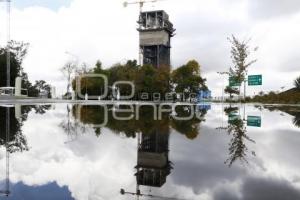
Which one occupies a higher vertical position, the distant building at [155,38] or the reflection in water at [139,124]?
the distant building at [155,38]

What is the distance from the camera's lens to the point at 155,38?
288 feet

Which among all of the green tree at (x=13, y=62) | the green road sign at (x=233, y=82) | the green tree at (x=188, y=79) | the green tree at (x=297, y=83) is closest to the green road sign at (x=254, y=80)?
the green tree at (x=188, y=79)

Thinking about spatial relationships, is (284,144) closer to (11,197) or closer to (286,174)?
(286,174)

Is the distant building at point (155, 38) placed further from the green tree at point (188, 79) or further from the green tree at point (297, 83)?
the green tree at point (297, 83)

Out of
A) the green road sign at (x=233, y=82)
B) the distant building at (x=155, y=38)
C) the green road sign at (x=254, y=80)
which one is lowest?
the green road sign at (x=233, y=82)

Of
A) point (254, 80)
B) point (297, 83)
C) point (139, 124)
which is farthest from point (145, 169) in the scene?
point (297, 83)

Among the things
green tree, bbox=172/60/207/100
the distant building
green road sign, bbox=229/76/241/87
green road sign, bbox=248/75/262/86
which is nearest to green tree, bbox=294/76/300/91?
green road sign, bbox=248/75/262/86

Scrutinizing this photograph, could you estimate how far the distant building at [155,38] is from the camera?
8738cm

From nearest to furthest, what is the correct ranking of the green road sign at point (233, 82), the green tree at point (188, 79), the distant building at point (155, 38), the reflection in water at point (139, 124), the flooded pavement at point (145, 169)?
the flooded pavement at point (145, 169) → the reflection in water at point (139, 124) → the green road sign at point (233, 82) → the green tree at point (188, 79) → the distant building at point (155, 38)

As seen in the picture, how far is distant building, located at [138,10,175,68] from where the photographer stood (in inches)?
3440

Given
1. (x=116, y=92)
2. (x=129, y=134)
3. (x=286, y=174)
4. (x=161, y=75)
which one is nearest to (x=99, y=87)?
(x=116, y=92)

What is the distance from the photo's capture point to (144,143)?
24.0ft

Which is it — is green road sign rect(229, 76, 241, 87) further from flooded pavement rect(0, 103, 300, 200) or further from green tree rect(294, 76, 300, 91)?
flooded pavement rect(0, 103, 300, 200)

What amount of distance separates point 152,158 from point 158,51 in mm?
82548
